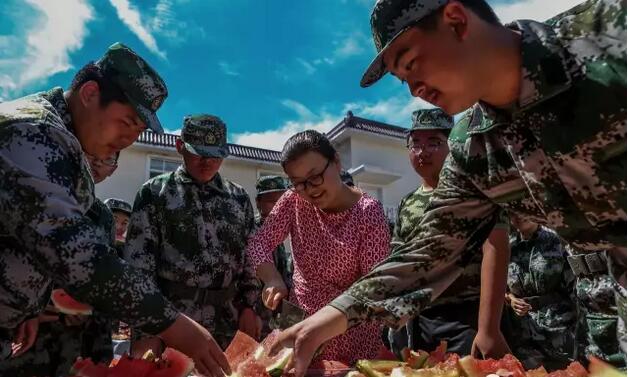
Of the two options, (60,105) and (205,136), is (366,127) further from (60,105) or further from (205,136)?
(60,105)

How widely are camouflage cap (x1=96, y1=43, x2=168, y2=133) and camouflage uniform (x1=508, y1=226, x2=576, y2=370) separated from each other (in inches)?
133

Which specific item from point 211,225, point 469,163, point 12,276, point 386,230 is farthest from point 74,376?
point 211,225

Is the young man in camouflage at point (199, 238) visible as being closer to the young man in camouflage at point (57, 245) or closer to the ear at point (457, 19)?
the young man in camouflage at point (57, 245)

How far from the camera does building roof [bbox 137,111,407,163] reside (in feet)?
57.3

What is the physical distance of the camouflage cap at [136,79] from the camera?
2307 millimetres

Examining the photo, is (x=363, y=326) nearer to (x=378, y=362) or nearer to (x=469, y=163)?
(x=378, y=362)

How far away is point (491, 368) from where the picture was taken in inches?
69.2

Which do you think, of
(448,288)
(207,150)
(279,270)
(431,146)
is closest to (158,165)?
(279,270)

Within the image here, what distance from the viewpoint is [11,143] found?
183cm

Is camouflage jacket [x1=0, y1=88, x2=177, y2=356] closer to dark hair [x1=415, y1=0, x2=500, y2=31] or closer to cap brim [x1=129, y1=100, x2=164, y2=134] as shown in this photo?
cap brim [x1=129, y1=100, x2=164, y2=134]

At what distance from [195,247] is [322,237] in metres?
1.19

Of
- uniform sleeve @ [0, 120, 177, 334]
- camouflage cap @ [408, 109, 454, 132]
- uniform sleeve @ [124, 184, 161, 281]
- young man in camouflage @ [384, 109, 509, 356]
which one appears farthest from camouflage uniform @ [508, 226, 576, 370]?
uniform sleeve @ [0, 120, 177, 334]

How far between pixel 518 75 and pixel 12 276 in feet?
6.66

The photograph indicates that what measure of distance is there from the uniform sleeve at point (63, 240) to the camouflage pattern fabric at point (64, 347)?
3.51ft
